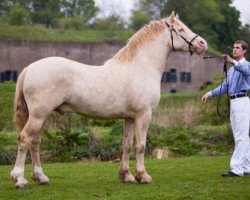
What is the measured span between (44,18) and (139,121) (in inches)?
2259

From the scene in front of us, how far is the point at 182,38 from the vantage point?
9250mm

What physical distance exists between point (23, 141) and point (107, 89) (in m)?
1.50

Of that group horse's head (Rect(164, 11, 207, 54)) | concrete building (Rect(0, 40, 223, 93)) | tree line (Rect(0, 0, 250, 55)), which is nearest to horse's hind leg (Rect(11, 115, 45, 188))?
horse's head (Rect(164, 11, 207, 54))

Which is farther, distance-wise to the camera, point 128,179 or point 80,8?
point 80,8

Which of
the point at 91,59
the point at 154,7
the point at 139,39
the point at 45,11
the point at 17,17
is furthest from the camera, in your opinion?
the point at 154,7

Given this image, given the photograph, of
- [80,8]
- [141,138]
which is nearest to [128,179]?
[141,138]

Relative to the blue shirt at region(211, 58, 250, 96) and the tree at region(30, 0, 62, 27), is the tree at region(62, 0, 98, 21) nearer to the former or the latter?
the tree at region(30, 0, 62, 27)

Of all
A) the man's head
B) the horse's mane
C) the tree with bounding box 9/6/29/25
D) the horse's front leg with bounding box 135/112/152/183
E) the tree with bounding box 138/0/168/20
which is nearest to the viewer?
the horse's front leg with bounding box 135/112/152/183

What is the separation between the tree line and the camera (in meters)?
60.8

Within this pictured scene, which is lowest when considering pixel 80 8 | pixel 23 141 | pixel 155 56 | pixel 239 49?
pixel 23 141

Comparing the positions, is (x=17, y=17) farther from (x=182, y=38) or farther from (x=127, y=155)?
(x=127, y=155)

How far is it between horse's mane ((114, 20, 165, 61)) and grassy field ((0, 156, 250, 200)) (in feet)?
6.86

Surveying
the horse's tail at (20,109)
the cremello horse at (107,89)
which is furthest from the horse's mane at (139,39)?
the horse's tail at (20,109)

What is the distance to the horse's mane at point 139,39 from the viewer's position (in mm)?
9008
